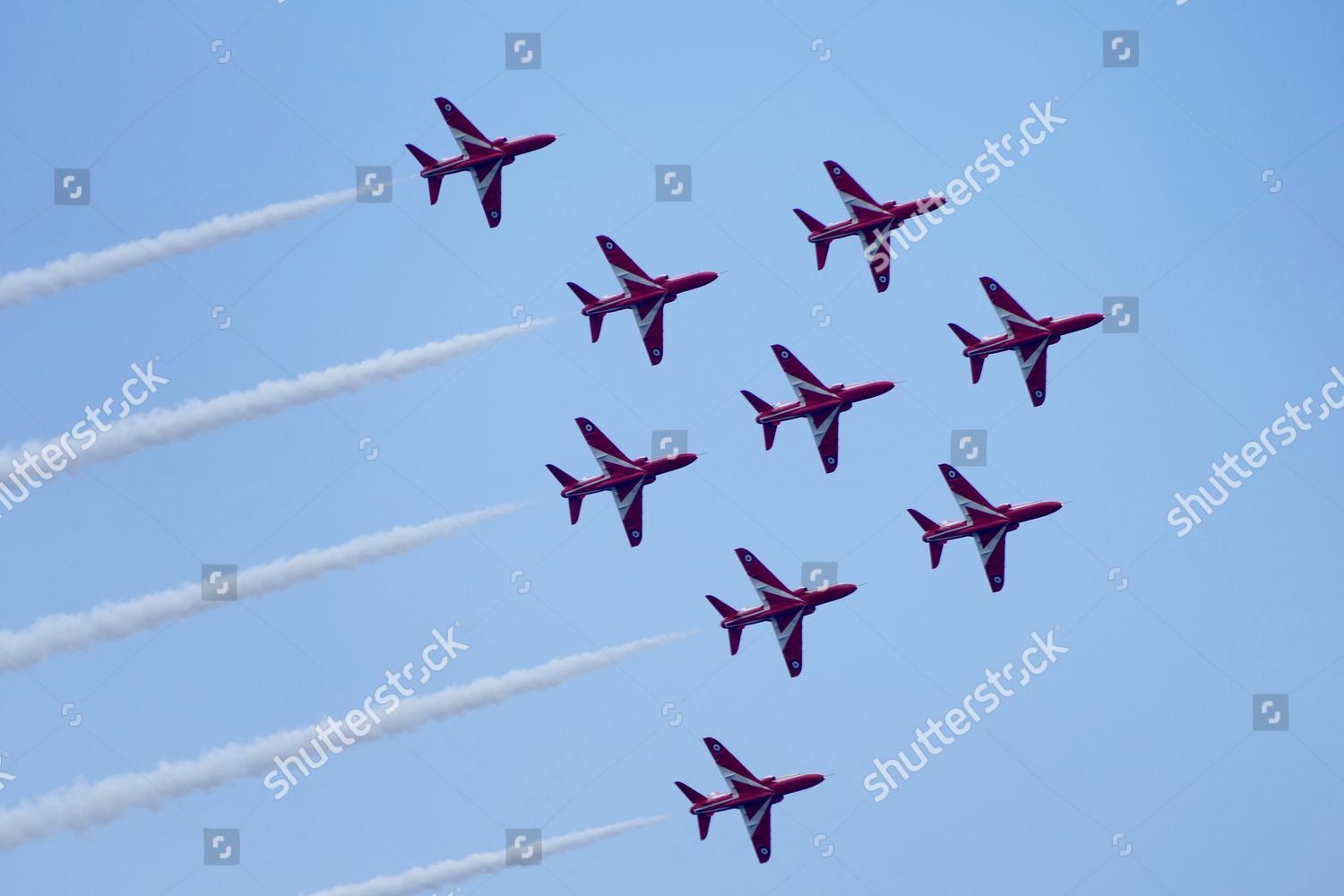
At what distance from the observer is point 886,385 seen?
92.4 metres

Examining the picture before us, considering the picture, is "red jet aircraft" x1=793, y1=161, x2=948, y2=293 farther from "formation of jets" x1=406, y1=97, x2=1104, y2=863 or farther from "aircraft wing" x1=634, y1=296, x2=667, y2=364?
"aircraft wing" x1=634, y1=296, x2=667, y2=364

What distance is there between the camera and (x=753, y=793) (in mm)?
88750

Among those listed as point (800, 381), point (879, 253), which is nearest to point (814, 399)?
→ point (800, 381)

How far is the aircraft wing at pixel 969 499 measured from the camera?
9162 centimetres

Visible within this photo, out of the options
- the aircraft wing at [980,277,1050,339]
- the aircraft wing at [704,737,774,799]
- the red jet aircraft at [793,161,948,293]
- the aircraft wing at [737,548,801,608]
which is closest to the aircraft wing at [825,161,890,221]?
the red jet aircraft at [793,161,948,293]

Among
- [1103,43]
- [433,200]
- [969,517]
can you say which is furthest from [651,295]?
[1103,43]

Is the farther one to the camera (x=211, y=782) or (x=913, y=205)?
(x=913, y=205)

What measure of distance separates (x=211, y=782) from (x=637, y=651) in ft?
64.9

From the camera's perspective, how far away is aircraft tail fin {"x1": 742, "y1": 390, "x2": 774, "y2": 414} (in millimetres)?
89562

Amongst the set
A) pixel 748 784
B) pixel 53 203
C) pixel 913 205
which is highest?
pixel 53 203

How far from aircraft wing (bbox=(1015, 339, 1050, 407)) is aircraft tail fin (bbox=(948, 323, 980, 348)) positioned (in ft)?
9.87

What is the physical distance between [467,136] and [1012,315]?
2635 cm

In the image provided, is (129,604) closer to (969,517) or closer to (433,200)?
(433,200)

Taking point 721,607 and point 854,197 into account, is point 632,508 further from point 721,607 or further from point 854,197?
point 854,197
